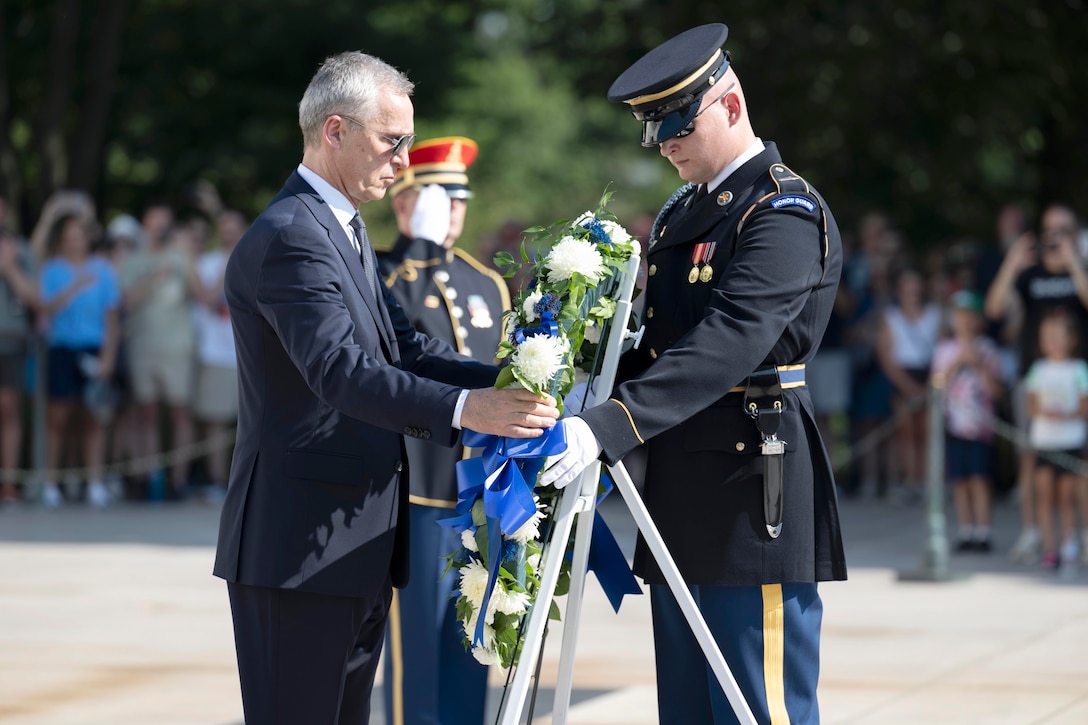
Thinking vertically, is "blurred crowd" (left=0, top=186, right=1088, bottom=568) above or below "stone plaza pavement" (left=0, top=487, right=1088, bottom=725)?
above

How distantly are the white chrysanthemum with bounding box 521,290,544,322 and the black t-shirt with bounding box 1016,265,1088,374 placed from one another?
6.74m

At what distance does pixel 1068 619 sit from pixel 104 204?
12.0m

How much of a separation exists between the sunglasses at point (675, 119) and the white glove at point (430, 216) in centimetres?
160

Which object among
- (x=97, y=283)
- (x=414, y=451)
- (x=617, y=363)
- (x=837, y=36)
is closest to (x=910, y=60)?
(x=837, y=36)

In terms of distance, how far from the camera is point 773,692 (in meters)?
3.75

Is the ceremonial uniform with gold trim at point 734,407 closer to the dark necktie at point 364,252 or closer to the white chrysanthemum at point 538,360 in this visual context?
the white chrysanthemum at point 538,360

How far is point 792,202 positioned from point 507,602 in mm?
1155

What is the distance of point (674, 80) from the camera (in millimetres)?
3748

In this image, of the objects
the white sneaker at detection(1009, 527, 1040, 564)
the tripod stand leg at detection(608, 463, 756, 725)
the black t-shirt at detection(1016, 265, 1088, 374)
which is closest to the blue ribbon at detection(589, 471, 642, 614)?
the tripod stand leg at detection(608, 463, 756, 725)

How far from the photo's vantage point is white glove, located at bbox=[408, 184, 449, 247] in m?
5.35

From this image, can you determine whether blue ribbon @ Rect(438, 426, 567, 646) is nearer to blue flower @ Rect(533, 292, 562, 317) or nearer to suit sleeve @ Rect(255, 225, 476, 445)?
suit sleeve @ Rect(255, 225, 476, 445)

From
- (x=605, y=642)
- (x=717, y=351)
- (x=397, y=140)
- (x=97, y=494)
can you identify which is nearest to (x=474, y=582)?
(x=717, y=351)

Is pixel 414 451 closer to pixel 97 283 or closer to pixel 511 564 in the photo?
pixel 511 564

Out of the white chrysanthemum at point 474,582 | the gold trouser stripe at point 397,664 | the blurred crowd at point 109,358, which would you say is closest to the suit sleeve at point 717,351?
the white chrysanthemum at point 474,582
